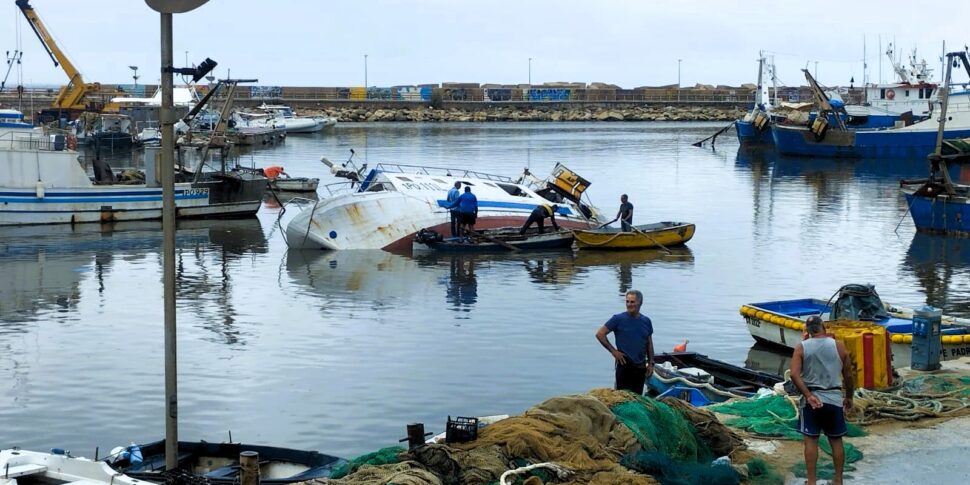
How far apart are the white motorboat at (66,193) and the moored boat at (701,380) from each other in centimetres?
2305

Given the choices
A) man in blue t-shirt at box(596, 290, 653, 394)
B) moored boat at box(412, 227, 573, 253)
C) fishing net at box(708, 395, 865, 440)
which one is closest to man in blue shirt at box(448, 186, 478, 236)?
moored boat at box(412, 227, 573, 253)

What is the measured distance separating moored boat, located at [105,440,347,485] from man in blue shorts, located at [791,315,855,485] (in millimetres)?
4107

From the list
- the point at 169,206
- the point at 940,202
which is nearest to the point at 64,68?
the point at 940,202

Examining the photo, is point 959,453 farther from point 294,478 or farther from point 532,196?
point 532,196

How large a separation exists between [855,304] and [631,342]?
20.6ft

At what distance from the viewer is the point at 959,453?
37.7 feet

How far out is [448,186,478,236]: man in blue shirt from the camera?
31125mm

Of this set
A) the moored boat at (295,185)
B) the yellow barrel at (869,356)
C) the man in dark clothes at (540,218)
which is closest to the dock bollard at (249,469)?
the yellow barrel at (869,356)

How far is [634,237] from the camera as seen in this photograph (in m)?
31.8

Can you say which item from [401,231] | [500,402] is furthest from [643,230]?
[500,402]

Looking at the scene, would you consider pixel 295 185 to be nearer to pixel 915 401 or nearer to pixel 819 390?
pixel 915 401

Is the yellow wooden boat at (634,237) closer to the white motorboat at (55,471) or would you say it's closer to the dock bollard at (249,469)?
the white motorboat at (55,471)

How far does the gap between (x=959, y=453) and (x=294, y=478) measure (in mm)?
5896

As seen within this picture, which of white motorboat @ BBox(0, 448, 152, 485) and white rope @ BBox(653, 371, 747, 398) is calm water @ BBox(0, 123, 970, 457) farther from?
white motorboat @ BBox(0, 448, 152, 485)
